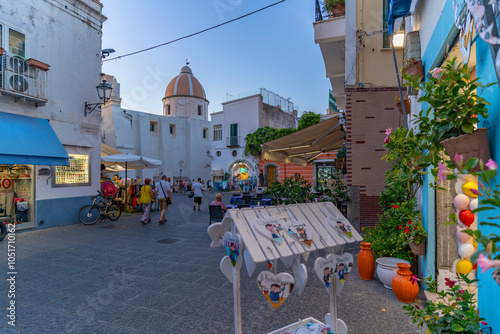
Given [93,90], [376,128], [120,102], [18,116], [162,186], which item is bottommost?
[162,186]

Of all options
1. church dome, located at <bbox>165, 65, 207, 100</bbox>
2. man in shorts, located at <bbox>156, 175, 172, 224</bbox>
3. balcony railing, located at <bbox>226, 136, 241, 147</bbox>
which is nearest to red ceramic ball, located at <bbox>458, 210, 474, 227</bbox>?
man in shorts, located at <bbox>156, 175, 172, 224</bbox>

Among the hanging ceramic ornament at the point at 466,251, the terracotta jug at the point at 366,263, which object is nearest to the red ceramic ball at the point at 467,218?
the hanging ceramic ornament at the point at 466,251

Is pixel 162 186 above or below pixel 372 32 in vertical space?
below

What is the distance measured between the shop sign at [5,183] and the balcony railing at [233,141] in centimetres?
1908

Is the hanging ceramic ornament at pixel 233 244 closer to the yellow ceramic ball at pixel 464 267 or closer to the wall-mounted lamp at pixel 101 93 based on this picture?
the yellow ceramic ball at pixel 464 267

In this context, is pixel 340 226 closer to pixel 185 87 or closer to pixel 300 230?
pixel 300 230

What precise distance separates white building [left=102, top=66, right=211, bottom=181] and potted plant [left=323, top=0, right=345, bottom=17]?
19.9 meters

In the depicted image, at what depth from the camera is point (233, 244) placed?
252cm

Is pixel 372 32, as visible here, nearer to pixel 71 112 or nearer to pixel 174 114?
pixel 71 112

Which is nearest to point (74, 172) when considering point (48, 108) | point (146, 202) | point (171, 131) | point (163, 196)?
point (48, 108)

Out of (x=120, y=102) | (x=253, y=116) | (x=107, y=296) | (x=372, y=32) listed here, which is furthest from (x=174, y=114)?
(x=107, y=296)

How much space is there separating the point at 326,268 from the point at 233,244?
876 mm

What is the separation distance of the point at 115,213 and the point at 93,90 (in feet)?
14.8

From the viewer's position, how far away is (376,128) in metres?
7.30
